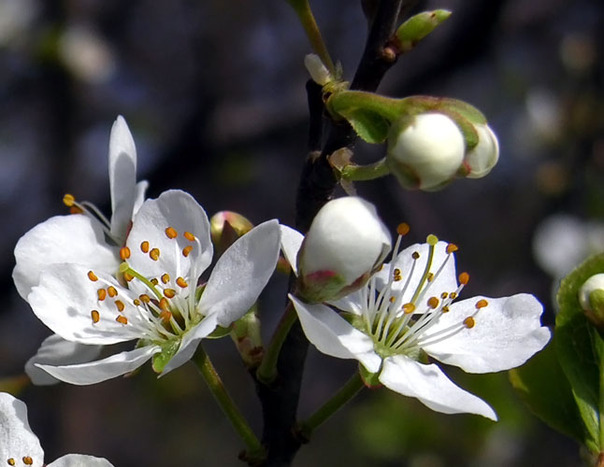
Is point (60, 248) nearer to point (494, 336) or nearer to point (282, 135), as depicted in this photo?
point (494, 336)

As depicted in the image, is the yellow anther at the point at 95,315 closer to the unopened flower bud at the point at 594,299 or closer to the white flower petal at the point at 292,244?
the white flower petal at the point at 292,244

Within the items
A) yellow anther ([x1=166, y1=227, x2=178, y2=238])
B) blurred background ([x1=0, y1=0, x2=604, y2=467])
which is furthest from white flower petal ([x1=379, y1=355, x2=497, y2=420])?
blurred background ([x1=0, y1=0, x2=604, y2=467])

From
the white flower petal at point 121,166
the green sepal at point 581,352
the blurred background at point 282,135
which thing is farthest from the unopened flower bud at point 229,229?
the blurred background at point 282,135

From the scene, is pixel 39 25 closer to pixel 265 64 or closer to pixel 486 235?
pixel 265 64

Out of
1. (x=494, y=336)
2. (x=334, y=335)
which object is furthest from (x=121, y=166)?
(x=494, y=336)

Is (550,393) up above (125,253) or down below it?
below

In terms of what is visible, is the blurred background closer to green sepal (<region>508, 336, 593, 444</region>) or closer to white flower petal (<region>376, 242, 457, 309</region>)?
green sepal (<region>508, 336, 593, 444</region>)
